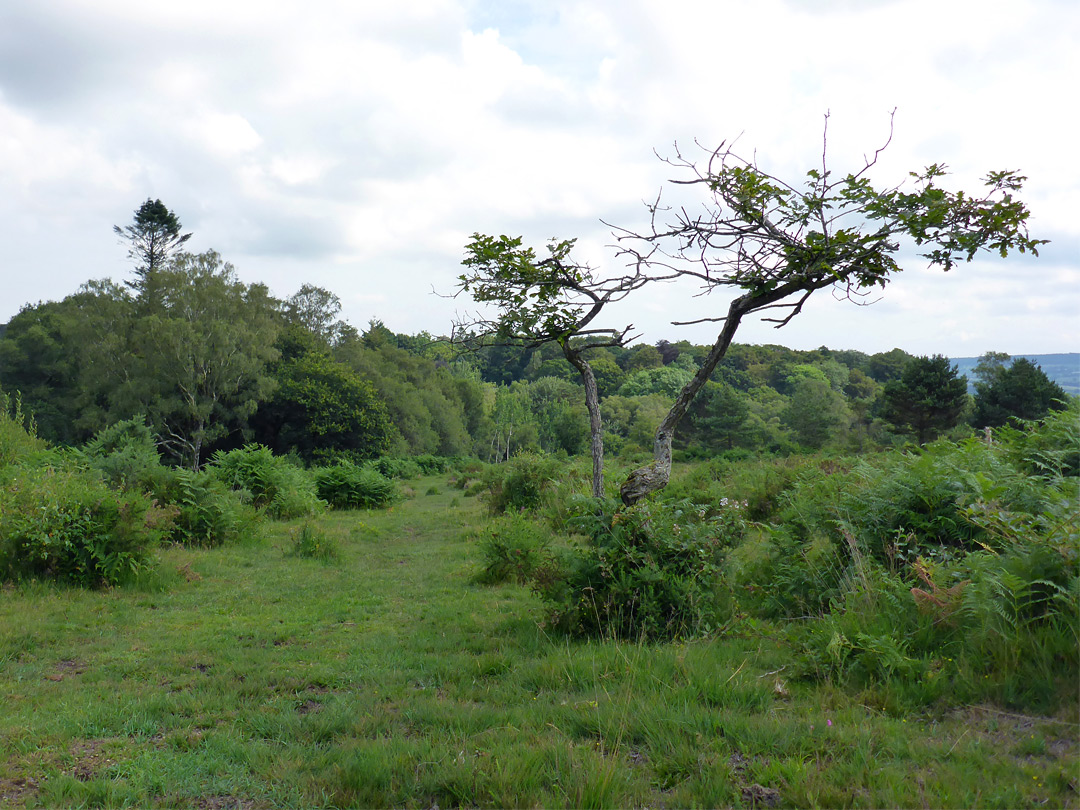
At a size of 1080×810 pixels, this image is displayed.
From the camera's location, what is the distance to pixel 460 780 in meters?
3.02

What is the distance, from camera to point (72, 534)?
28.0ft

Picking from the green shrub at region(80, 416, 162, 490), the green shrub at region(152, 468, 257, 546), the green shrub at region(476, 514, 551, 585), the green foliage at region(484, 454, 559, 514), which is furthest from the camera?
the green foliage at region(484, 454, 559, 514)

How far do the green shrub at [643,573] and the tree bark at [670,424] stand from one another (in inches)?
16.5

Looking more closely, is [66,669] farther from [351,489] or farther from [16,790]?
[351,489]

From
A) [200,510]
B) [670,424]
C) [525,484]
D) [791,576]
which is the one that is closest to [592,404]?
[670,424]

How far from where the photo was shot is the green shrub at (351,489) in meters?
20.5

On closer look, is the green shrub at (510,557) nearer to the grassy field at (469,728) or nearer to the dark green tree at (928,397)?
the grassy field at (469,728)

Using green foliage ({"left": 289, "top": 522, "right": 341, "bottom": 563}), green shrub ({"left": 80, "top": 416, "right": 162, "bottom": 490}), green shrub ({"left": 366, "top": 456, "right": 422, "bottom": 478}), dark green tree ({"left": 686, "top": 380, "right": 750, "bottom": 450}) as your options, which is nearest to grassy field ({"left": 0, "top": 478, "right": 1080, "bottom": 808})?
green foliage ({"left": 289, "top": 522, "right": 341, "bottom": 563})

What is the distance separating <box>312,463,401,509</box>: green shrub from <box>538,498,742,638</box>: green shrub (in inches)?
633

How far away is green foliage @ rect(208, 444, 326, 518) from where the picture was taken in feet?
55.3

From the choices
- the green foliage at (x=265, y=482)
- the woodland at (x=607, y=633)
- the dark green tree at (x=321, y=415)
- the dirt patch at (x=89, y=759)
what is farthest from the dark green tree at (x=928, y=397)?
the dirt patch at (x=89, y=759)

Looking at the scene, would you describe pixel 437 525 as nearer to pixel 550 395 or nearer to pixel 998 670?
pixel 998 670

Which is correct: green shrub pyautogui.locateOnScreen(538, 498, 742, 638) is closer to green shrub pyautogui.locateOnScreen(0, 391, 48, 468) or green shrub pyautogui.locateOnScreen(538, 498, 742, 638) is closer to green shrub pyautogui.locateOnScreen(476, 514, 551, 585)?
green shrub pyautogui.locateOnScreen(476, 514, 551, 585)

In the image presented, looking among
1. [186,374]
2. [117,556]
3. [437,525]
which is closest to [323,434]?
[186,374]
